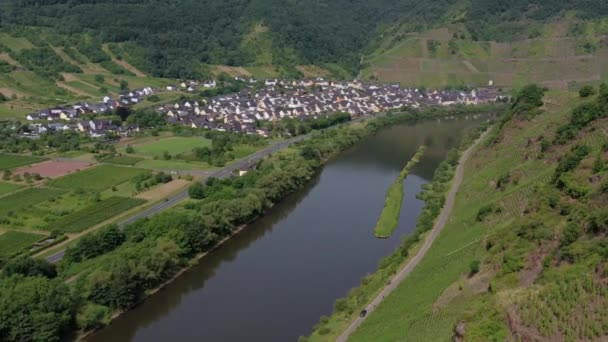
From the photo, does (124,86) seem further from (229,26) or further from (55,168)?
(55,168)

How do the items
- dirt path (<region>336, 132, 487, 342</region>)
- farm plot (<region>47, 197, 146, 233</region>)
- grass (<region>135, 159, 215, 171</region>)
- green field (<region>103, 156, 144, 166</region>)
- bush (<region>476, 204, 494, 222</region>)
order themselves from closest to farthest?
dirt path (<region>336, 132, 487, 342</region>) < bush (<region>476, 204, 494, 222</region>) < farm plot (<region>47, 197, 146, 233</region>) < grass (<region>135, 159, 215, 171</region>) < green field (<region>103, 156, 144, 166</region>)

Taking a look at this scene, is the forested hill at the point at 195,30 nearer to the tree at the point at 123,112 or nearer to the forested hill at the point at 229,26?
the forested hill at the point at 229,26

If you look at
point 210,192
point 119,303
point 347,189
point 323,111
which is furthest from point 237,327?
point 323,111

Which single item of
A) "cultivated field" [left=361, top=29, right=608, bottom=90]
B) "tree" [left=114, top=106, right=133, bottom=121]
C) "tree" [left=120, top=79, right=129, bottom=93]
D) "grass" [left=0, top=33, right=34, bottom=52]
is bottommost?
"tree" [left=114, top=106, right=133, bottom=121]

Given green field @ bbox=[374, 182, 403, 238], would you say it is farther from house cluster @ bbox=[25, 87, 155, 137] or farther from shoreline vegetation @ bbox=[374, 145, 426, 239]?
house cluster @ bbox=[25, 87, 155, 137]

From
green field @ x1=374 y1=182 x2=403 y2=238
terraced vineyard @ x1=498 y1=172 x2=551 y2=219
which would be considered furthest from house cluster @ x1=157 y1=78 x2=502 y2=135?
terraced vineyard @ x1=498 y1=172 x2=551 y2=219

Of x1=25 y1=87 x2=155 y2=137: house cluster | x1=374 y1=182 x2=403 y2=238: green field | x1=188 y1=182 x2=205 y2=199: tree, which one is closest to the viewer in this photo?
x1=374 y1=182 x2=403 y2=238: green field
